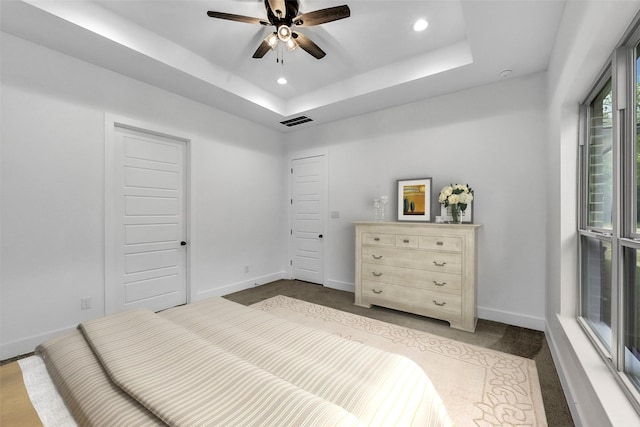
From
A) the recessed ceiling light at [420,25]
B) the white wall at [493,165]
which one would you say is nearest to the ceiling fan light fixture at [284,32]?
the recessed ceiling light at [420,25]

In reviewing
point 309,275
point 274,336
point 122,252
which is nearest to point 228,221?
point 122,252

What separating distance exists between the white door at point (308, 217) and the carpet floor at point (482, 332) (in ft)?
1.44

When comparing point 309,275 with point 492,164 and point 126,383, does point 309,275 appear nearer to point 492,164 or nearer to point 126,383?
point 492,164

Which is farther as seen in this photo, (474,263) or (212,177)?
(212,177)

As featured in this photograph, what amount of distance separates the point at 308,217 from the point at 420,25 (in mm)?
3119

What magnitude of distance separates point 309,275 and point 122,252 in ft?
9.06

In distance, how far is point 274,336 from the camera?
1.41 metres

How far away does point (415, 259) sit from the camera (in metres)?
3.08

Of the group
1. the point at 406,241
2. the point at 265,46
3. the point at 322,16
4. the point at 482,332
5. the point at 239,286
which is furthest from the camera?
the point at 239,286

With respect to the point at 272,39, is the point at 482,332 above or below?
below

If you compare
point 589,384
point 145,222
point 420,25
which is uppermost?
point 420,25

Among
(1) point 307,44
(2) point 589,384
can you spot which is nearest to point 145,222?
(1) point 307,44

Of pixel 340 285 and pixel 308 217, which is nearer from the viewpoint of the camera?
pixel 340 285

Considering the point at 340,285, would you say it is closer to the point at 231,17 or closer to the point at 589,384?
the point at 589,384
